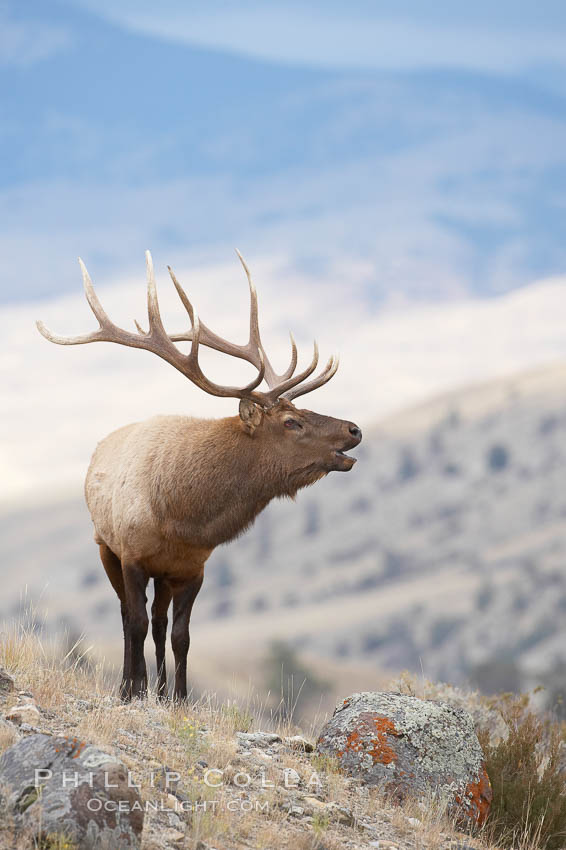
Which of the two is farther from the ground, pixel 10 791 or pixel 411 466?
pixel 411 466

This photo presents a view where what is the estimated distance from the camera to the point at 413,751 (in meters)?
8.48

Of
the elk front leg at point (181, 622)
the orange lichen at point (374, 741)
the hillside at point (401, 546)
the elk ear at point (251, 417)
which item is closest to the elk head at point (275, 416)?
the elk ear at point (251, 417)

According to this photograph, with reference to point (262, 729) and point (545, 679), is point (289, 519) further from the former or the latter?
point (262, 729)

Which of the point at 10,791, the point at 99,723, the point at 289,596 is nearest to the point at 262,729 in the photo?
the point at 99,723

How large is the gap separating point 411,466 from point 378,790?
357ft

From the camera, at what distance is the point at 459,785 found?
8.50m

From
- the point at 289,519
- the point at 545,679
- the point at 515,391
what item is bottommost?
the point at 545,679

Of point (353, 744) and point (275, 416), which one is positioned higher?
point (275, 416)

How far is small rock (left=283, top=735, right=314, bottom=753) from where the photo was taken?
354 inches

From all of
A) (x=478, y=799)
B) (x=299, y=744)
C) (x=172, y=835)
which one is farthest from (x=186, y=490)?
(x=172, y=835)

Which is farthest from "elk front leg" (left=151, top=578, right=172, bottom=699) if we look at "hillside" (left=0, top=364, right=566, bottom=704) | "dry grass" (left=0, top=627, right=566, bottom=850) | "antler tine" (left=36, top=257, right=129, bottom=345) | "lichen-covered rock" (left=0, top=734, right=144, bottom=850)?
"hillside" (left=0, top=364, right=566, bottom=704)

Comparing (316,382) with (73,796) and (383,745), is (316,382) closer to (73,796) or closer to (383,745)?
(383,745)

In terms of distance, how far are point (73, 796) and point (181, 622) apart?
4.47 metres

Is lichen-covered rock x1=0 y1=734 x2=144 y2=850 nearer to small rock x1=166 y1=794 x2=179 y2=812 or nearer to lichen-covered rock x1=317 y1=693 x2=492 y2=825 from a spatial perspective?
small rock x1=166 y1=794 x2=179 y2=812
